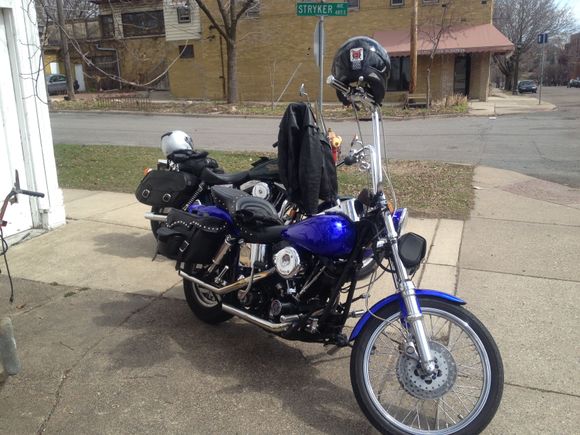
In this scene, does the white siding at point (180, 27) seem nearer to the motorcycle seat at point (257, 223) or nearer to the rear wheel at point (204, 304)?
the rear wheel at point (204, 304)

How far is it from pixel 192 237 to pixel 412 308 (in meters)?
1.69

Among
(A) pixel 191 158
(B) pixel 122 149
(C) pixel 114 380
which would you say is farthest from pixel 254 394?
(B) pixel 122 149

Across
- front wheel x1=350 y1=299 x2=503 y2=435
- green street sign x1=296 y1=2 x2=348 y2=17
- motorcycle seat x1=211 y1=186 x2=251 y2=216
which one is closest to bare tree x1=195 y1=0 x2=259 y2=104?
green street sign x1=296 y1=2 x2=348 y2=17

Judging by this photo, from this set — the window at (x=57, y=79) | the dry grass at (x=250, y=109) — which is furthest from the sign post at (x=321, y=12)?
the window at (x=57, y=79)

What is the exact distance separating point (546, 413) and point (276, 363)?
1629 mm

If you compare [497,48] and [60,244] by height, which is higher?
[497,48]

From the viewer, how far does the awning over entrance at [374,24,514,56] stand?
26766 millimetres

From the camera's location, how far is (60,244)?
5836 millimetres

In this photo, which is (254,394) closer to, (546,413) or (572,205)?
(546,413)

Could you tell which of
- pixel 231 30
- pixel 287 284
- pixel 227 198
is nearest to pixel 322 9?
pixel 227 198

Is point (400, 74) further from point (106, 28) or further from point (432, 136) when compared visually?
point (106, 28)

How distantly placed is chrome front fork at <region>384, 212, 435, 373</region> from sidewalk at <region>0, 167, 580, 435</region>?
0.53 m

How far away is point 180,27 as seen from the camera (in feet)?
112

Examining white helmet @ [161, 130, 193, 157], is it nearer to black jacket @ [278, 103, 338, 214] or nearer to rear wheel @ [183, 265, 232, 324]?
rear wheel @ [183, 265, 232, 324]
